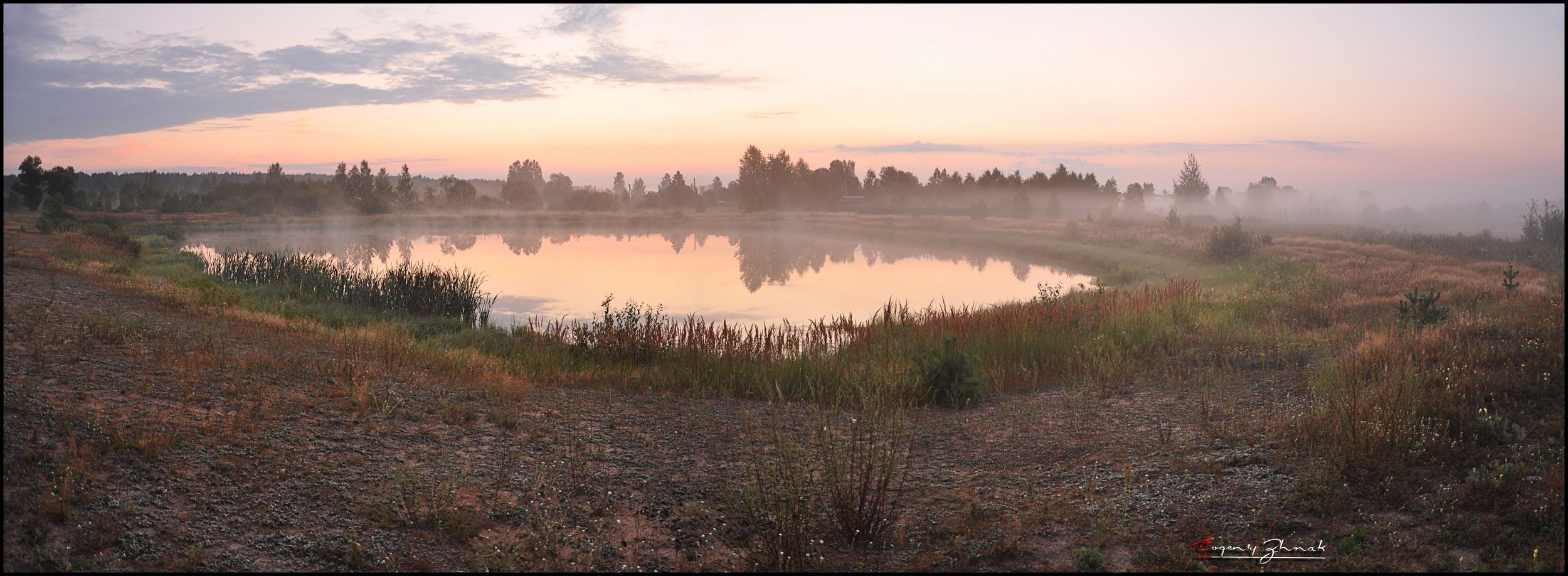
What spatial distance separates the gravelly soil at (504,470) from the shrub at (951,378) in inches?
12.0

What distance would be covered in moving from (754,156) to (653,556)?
104106mm

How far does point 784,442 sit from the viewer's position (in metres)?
7.14

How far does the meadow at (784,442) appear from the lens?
17.4 ft

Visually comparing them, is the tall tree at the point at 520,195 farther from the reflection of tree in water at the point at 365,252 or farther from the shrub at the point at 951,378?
the shrub at the point at 951,378

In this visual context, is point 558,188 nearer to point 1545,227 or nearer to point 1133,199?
point 1133,199

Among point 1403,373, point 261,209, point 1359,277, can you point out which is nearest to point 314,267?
point 1403,373

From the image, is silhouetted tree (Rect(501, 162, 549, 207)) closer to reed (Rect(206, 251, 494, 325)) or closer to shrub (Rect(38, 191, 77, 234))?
shrub (Rect(38, 191, 77, 234))

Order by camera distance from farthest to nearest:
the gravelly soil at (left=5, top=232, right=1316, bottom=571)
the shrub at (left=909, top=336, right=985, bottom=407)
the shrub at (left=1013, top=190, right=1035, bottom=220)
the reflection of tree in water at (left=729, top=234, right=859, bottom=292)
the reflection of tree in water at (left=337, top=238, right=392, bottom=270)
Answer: the shrub at (left=1013, top=190, right=1035, bottom=220) → the reflection of tree in water at (left=337, top=238, right=392, bottom=270) → the reflection of tree in water at (left=729, top=234, right=859, bottom=292) → the shrub at (left=909, top=336, right=985, bottom=407) → the gravelly soil at (left=5, top=232, right=1316, bottom=571)

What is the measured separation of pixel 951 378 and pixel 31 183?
7509 centimetres

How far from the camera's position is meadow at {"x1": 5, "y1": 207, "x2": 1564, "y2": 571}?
5312 millimetres

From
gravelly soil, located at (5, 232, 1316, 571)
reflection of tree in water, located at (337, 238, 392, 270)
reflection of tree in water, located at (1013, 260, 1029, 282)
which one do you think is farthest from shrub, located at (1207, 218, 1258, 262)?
reflection of tree in water, located at (337, 238, 392, 270)

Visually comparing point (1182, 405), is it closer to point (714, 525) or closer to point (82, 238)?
point (714, 525)

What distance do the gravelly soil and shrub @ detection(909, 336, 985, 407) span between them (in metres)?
0.30

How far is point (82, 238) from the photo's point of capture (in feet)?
91.2
